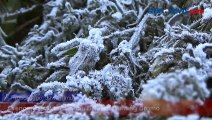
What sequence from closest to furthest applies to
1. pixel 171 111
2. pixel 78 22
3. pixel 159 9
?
pixel 171 111
pixel 159 9
pixel 78 22

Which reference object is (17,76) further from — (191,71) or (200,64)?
(191,71)

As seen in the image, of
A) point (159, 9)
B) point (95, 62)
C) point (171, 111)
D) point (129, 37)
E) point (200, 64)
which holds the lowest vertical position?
point (171, 111)

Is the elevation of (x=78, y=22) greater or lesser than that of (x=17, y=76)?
greater

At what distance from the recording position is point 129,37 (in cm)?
141

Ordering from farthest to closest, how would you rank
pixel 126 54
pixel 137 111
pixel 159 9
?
pixel 159 9
pixel 126 54
pixel 137 111

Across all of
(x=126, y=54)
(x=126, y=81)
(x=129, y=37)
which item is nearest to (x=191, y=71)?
Answer: (x=126, y=81)

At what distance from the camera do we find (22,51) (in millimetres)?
1576

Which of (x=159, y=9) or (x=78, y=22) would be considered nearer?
(x=159, y=9)

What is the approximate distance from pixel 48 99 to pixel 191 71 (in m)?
0.57

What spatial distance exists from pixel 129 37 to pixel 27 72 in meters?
0.39

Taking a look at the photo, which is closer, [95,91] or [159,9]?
[95,91]

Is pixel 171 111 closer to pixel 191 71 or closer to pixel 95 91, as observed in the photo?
pixel 191 71

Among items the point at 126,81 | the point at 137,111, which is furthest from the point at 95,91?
the point at 137,111

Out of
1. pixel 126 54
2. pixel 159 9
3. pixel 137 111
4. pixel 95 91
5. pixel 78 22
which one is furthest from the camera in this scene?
pixel 78 22
